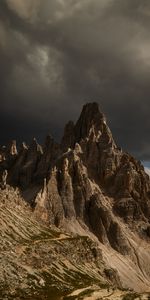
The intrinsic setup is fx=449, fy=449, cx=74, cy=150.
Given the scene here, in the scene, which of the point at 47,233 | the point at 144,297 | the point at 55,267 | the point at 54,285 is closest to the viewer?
the point at 144,297

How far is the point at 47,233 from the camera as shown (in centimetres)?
16850

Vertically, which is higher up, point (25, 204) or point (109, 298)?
point (25, 204)

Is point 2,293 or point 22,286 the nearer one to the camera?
point 2,293

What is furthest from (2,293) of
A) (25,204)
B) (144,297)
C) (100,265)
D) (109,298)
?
(25,204)

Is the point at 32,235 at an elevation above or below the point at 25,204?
below

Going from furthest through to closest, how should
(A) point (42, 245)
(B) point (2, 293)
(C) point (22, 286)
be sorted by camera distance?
(A) point (42, 245), (C) point (22, 286), (B) point (2, 293)

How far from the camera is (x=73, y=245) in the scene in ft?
518

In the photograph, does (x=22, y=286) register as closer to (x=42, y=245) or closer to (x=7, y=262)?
(x=7, y=262)

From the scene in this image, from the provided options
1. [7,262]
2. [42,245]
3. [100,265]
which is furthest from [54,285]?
[100,265]

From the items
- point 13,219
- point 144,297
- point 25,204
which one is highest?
point 25,204

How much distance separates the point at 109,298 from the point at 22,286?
1076 inches

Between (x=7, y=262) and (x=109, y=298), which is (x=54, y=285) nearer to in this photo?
(x=7, y=262)

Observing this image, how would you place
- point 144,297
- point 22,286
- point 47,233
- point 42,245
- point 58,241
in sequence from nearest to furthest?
1. point 144,297
2. point 22,286
3. point 42,245
4. point 58,241
5. point 47,233

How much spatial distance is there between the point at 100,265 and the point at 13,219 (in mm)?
35812
